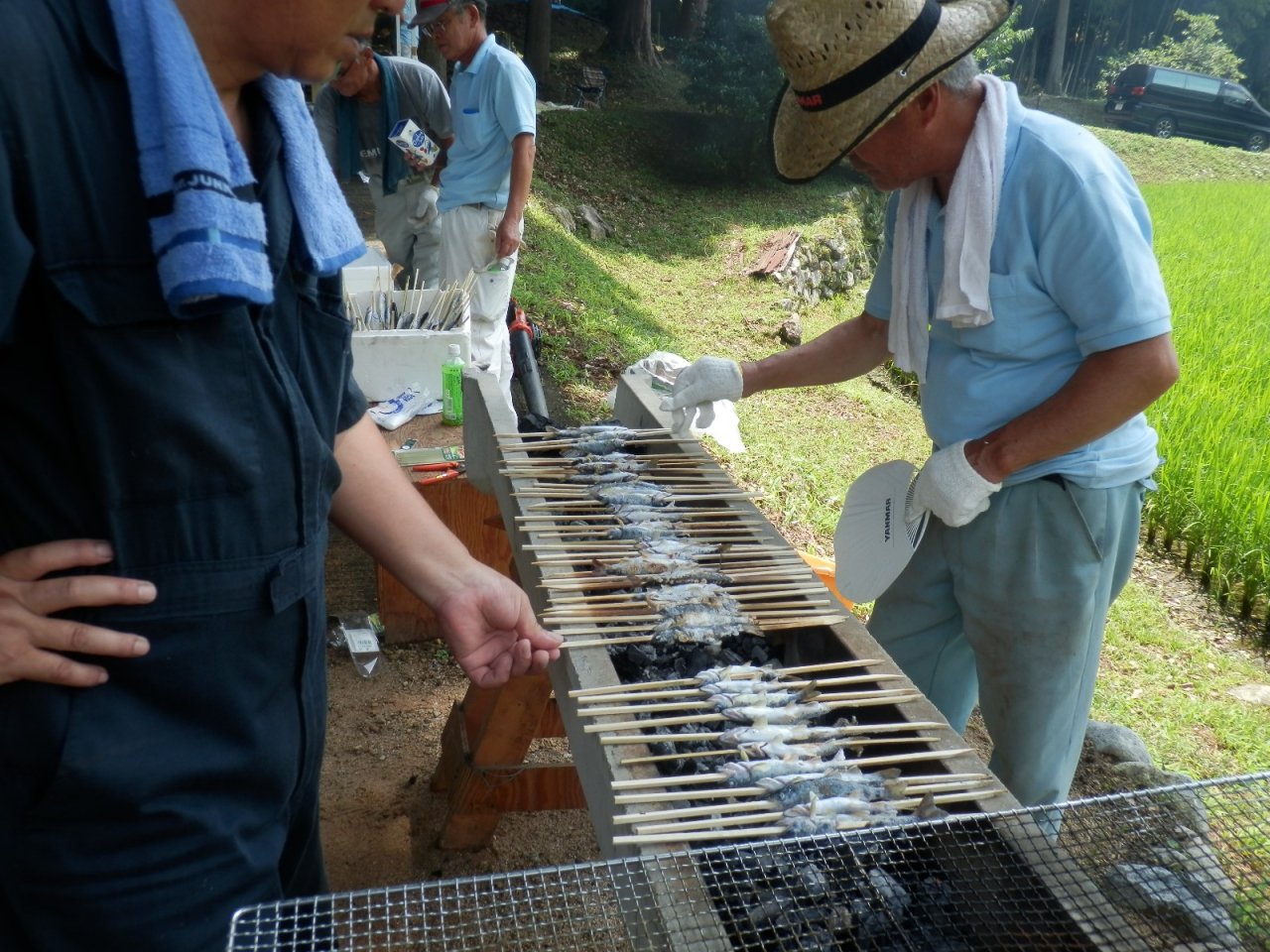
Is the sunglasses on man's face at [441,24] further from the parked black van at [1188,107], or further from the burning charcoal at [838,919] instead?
the parked black van at [1188,107]

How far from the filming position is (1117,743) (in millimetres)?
4316

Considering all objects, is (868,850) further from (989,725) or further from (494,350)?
(494,350)

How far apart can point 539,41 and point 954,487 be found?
19553mm

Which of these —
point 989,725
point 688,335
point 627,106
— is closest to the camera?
point 989,725

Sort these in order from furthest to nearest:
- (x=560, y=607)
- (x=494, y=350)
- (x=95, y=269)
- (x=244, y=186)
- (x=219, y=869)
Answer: (x=494, y=350) < (x=560, y=607) < (x=219, y=869) < (x=244, y=186) < (x=95, y=269)

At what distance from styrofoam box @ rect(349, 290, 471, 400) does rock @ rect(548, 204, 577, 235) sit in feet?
28.5

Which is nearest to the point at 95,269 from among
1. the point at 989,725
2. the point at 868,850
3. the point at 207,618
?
the point at 207,618

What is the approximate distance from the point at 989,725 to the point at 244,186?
2.57 meters

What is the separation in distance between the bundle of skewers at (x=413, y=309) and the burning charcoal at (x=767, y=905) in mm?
4391

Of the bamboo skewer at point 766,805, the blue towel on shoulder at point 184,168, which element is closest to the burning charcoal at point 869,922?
the bamboo skewer at point 766,805

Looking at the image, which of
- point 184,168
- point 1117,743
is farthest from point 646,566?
point 1117,743

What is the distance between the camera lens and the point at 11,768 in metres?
1.29

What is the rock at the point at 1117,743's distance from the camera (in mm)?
4262

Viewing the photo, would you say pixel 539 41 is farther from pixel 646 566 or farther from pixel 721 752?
pixel 721 752
